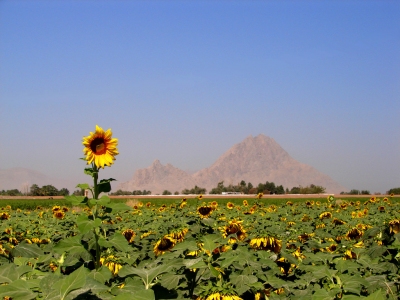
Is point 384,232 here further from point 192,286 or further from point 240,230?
point 192,286

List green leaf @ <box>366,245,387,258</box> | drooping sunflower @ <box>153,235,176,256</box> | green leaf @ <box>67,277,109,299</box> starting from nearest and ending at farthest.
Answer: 1. green leaf @ <box>67,277,109,299</box>
2. green leaf @ <box>366,245,387,258</box>
3. drooping sunflower @ <box>153,235,176,256</box>

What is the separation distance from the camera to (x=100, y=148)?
10.8 ft

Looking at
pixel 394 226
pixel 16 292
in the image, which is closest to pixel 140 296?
pixel 16 292

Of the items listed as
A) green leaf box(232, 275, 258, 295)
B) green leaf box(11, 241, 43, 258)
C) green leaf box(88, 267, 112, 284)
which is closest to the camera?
green leaf box(88, 267, 112, 284)

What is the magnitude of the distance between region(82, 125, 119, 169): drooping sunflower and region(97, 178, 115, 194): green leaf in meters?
0.37

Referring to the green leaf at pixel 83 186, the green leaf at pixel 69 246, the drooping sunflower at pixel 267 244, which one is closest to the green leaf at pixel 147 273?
the green leaf at pixel 69 246

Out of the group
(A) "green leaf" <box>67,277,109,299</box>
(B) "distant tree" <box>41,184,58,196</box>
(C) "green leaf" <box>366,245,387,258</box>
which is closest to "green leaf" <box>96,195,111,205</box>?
(A) "green leaf" <box>67,277,109,299</box>

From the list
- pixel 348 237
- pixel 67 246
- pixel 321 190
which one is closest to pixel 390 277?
pixel 67 246

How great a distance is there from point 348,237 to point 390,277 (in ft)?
13.9

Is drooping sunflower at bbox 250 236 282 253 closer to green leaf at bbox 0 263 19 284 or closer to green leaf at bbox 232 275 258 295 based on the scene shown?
green leaf at bbox 232 275 258 295

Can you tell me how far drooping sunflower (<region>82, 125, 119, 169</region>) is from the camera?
10.5ft

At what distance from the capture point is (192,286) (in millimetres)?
2191

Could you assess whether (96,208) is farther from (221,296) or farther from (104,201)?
(221,296)

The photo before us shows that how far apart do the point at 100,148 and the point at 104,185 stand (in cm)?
51
